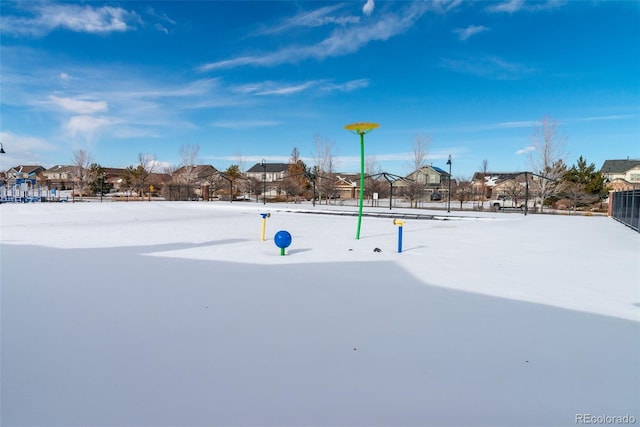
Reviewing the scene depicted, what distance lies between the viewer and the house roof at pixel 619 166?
A: 63219 mm

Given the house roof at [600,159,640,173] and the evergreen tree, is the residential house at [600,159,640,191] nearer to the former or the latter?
the house roof at [600,159,640,173]

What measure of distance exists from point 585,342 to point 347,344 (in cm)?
234

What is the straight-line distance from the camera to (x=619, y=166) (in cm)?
6431

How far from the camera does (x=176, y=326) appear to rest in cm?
402

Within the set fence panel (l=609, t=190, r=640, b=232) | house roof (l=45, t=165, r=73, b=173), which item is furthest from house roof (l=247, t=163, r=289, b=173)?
fence panel (l=609, t=190, r=640, b=232)

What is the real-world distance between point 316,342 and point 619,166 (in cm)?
7998

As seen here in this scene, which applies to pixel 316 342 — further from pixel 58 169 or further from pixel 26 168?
pixel 26 168

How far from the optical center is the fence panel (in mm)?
13320

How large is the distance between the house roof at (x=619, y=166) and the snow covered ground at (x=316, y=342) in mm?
72394

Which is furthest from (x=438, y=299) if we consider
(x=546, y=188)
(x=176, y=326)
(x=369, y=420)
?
(x=546, y=188)

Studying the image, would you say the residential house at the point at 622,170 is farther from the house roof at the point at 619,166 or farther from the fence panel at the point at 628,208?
the fence panel at the point at 628,208

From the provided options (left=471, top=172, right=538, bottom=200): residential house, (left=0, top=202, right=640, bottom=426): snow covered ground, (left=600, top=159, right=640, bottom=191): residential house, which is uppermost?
(left=600, top=159, right=640, bottom=191): residential house

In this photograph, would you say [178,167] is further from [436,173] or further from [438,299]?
[438,299]

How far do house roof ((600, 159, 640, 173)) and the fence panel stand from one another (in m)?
56.9
